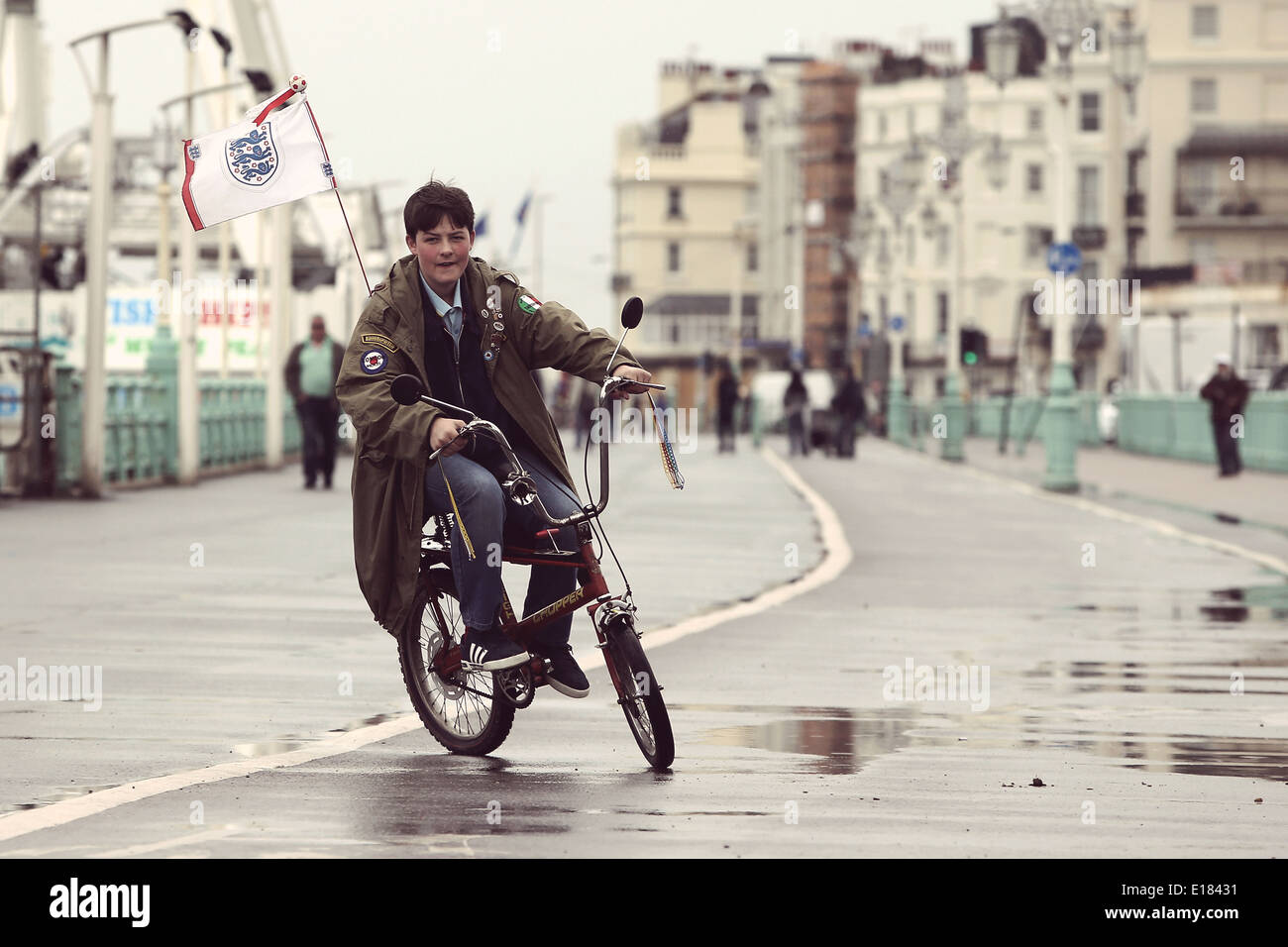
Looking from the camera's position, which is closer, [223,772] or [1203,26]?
[223,772]

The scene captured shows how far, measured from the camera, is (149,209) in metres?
70.7

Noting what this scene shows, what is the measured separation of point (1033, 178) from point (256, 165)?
10302 cm

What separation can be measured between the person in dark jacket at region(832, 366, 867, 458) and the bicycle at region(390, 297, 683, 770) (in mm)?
43124

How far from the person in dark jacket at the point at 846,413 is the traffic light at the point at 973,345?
85.9 inches

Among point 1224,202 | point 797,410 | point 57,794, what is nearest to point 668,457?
point 57,794

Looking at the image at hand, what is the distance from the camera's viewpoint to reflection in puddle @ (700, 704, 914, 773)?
28.3ft

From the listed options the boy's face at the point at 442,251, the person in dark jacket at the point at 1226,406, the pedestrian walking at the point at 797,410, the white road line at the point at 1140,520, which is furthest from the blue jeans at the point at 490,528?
the pedestrian walking at the point at 797,410

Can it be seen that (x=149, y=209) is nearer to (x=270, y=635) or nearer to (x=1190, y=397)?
(x=1190, y=397)

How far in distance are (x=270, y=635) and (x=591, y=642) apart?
4.89ft

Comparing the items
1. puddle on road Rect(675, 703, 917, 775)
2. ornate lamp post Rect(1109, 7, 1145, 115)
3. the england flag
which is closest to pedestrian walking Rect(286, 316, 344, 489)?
ornate lamp post Rect(1109, 7, 1145, 115)

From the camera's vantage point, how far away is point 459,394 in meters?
8.19

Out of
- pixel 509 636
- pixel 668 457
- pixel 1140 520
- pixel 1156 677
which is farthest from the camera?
pixel 1140 520

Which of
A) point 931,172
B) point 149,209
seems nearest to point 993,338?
point 931,172

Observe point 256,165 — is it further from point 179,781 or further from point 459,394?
point 179,781
